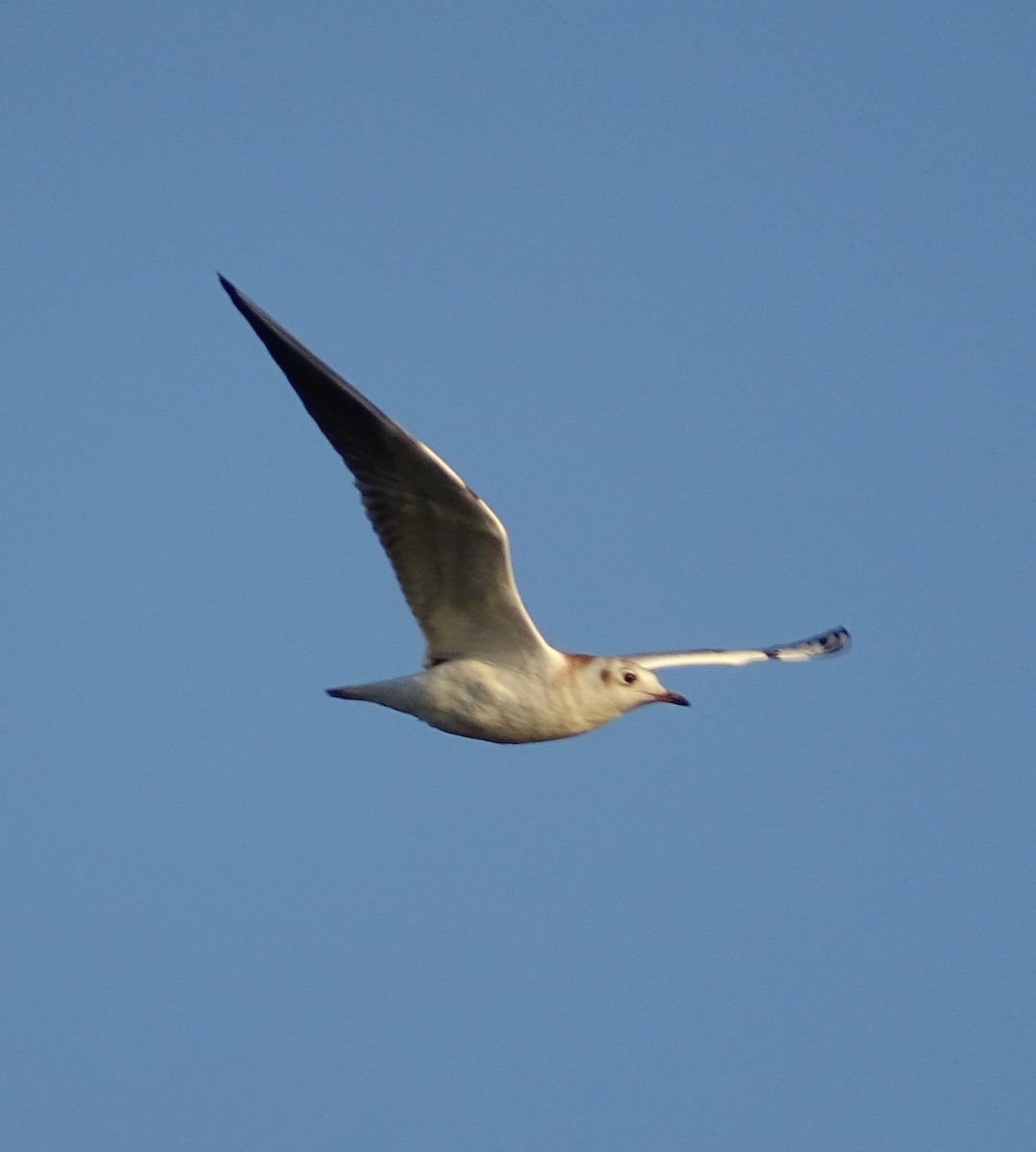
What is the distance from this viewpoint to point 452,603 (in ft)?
39.1

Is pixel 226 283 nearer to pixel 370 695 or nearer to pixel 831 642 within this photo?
pixel 370 695

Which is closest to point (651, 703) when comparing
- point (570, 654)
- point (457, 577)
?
point (570, 654)

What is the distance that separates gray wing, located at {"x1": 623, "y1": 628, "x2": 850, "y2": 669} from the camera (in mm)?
13750

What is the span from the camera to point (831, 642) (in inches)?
655

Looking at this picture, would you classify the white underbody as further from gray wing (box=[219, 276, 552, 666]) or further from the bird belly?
gray wing (box=[219, 276, 552, 666])

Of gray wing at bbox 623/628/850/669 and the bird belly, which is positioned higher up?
gray wing at bbox 623/628/850/669

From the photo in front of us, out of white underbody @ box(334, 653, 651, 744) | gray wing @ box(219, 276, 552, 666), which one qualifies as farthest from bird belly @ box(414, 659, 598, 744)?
gray wing @ box(219, 276, 552, 666)

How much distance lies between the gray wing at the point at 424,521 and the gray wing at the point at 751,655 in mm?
1518

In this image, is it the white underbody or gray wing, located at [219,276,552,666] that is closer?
gray wing, located at [219,276,552,666]

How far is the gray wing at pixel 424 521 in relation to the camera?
35.8 feet

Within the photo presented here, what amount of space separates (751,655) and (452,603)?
13.0ft

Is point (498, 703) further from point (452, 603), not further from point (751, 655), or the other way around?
point (751, 655)

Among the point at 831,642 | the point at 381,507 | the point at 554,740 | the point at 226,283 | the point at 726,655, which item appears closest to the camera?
the point at 226,283

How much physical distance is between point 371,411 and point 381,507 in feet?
2.79
